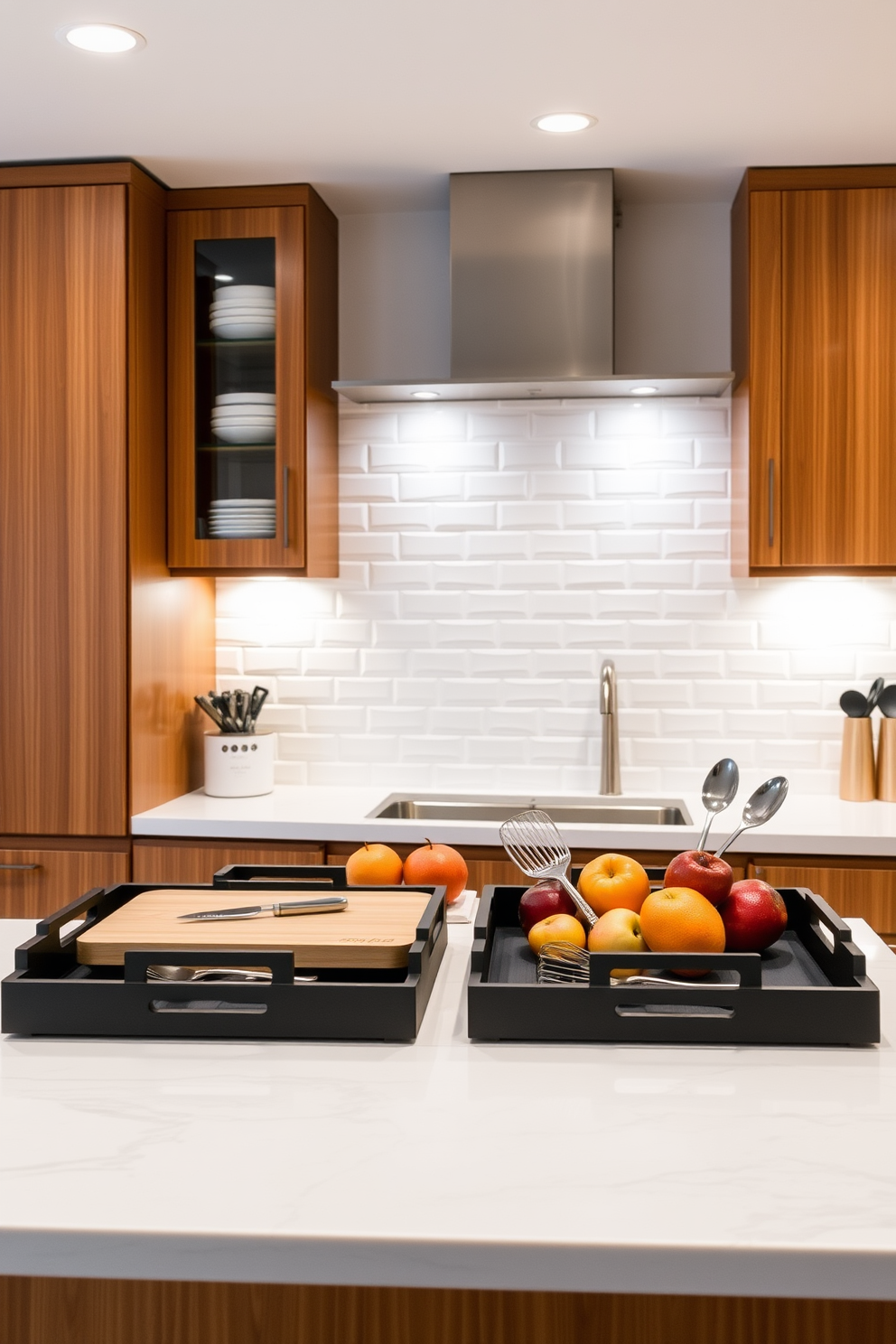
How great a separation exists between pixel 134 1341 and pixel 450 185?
2.72 m

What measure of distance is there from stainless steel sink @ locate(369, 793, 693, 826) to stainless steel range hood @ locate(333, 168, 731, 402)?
44.8 inches

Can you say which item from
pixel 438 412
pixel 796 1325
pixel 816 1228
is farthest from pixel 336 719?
A: pixel 816 1228

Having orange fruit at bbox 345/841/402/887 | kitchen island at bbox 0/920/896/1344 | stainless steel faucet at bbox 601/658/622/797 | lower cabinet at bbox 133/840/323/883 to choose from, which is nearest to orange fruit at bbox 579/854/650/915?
kitchen island at bbox 0/920/896/1344

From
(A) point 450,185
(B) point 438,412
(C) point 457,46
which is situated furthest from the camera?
(B) point 438,412

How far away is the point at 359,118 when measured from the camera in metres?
2.68

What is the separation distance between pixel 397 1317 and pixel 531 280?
2.49 m

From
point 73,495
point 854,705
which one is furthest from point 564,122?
point 854,705

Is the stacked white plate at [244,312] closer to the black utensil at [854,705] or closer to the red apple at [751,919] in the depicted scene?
the black utensil at [854,705]

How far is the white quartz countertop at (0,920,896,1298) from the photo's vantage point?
2.91 ft

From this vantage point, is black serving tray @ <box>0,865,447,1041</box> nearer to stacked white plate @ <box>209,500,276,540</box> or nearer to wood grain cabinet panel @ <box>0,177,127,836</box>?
wood grain cabinet panel @ <box>0,177,127,836</box>

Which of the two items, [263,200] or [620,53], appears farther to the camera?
[263,200]

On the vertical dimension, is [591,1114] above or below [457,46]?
below

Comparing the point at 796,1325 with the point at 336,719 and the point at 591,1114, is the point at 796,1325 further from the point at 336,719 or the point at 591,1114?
the point at 336,719

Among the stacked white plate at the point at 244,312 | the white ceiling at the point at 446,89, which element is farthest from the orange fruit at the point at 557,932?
the stacked white plate at the point at 244,312
